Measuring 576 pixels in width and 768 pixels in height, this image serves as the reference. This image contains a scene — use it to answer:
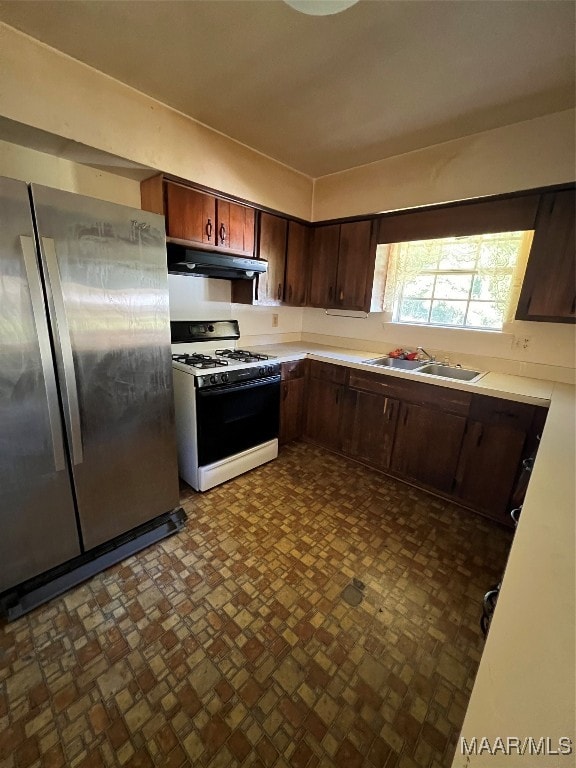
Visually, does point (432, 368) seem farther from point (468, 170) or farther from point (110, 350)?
point (110, 350)

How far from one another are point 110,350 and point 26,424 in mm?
483

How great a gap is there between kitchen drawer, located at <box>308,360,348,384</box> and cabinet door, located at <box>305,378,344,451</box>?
39 mm

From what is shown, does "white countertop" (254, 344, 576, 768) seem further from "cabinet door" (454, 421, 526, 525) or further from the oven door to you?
the oven door

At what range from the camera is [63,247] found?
4.58 feet

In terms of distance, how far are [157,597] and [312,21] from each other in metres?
2.71

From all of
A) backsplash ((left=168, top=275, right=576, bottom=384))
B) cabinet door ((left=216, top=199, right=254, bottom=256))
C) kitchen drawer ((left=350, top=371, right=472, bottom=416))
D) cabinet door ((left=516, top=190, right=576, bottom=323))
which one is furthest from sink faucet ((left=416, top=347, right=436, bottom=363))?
cabinet door ((left=216, top=199, right=254, bottom=256))

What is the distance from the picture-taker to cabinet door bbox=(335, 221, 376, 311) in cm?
282

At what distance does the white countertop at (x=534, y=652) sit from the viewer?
387mm

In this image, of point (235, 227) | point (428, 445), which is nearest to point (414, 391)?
point (428, 445)

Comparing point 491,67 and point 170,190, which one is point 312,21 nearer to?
point 491,67

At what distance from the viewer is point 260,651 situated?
4.39 ft

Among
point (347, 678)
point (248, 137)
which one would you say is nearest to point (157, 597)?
point (347, 678)

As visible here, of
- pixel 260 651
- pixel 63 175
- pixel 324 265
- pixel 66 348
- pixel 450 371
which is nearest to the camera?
pixel 260 651

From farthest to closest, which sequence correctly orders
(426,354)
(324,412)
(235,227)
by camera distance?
1. (324,412)
2. (426,354)
3. (235,227)
